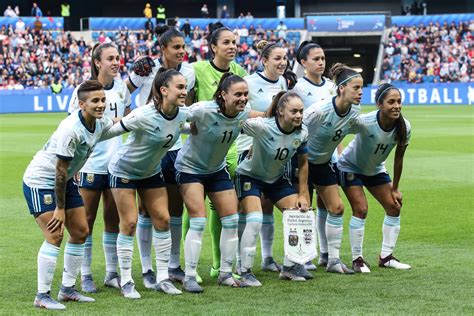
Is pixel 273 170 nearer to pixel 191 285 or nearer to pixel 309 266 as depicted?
pixel 309 266

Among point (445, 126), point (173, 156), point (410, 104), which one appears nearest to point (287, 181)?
point (173, 156)

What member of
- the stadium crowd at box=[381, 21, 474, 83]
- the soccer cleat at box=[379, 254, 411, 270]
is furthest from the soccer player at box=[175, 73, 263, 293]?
the stadium crowd at box=[381, 21, 474, 83]

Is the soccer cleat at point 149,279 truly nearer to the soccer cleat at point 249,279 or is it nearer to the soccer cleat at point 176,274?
the soccer cleat at point 176,274

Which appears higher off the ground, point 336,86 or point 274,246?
point 336,86

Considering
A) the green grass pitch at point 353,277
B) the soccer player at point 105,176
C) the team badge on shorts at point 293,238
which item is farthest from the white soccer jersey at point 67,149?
the team badge on shorts at point 293,238

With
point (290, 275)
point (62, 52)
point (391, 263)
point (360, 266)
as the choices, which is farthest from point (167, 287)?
point (62, 52)

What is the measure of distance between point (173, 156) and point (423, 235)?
3759mm

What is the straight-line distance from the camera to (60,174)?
703cm

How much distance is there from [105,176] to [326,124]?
217cm

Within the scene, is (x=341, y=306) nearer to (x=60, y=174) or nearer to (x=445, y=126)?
(x=60, y=174)

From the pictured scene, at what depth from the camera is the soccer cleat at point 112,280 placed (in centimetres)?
817

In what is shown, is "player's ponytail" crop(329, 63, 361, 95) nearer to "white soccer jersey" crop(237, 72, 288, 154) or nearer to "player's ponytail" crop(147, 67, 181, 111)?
"white soccer jersey" crop(237, 72, 288, 154)

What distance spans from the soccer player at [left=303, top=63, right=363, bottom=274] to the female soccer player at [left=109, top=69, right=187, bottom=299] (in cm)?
155

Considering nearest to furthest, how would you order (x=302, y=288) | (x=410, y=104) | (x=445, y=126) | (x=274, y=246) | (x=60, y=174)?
(x=60, y=174) → (x=302, y=288) → (x=274, y=246) → (x=445, y=126) → (x=410, y=104)
